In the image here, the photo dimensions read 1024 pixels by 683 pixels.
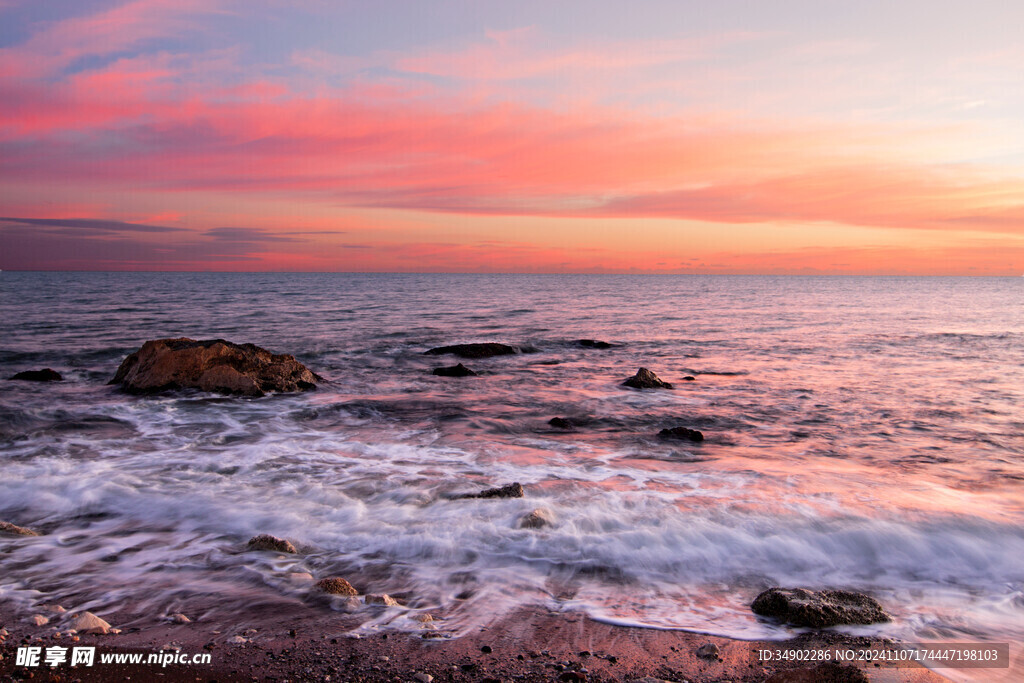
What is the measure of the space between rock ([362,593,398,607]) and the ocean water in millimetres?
159

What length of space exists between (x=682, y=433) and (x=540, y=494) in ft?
14.2

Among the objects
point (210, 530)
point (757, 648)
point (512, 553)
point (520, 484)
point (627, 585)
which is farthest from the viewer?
point (520, 484)

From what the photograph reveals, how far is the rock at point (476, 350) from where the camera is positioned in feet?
69.0

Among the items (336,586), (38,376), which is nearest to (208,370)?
(38,376)

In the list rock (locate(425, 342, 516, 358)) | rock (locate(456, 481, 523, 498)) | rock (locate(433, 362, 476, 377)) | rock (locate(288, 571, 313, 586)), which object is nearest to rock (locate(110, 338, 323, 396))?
rock (locate(433, 362, 476, 377))

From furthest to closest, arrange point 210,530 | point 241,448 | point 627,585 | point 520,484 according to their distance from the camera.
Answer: point 241,448
point 520,484
point 210,530
point 627,585

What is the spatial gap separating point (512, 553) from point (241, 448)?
5.80 m

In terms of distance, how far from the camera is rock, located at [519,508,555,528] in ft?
20.6

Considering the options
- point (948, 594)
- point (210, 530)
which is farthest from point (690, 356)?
point (210, 530)

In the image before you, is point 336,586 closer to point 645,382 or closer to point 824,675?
point 824,675

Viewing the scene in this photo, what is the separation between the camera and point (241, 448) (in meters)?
9.62

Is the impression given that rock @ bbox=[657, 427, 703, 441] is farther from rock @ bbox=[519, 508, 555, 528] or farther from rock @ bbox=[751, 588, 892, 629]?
rock @ bbox=[751, 588, 892, 629]

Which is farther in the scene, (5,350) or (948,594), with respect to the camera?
(5,350)

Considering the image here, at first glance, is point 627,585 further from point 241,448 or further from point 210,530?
point 241,448
